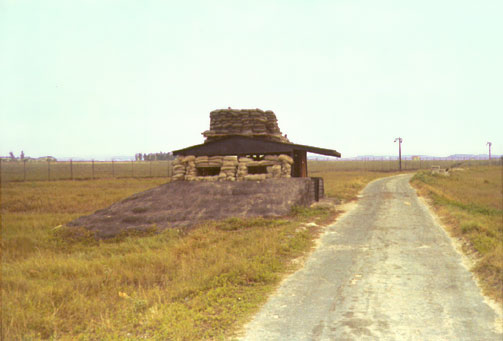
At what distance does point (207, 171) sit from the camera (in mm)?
21156

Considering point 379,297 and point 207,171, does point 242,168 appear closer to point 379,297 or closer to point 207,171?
point 207,171

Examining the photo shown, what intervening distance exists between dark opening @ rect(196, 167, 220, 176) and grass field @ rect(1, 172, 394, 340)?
22.1 ft

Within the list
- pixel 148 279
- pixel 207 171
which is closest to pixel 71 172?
pixel 207 171

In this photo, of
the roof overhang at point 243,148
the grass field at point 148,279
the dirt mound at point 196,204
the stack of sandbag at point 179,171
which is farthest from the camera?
the stack of sandbag at point 179,171

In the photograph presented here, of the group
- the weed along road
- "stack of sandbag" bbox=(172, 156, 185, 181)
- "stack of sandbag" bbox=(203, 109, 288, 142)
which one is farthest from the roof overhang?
the weed along road

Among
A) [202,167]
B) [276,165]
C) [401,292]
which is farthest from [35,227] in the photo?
[401,292]

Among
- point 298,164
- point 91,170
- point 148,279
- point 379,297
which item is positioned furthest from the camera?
point 91,170

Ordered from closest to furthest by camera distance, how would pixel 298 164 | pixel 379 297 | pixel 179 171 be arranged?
pixel 379 297 → pixel 179 171 → pixel 298 164

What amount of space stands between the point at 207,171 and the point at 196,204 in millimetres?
4356

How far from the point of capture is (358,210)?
18.2m

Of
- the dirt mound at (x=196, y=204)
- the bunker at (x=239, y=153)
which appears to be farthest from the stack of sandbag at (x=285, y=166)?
the dirt mound at (x=196, y=204)

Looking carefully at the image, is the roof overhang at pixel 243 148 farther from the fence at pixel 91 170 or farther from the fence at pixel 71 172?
the fence at pixel 71 172

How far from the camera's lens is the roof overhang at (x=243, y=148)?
63.9 ft

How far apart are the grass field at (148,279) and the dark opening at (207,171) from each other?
6.74m
